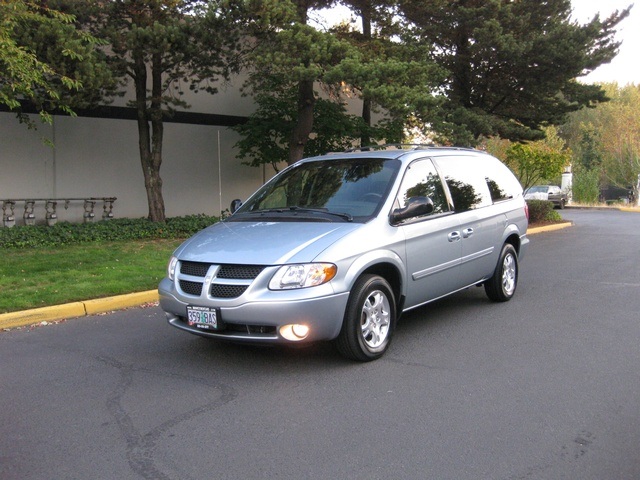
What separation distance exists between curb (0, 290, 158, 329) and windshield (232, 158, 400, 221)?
2443 mm

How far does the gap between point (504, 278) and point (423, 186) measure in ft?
7.45

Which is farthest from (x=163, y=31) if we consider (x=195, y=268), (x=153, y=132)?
(x=195, y=268)

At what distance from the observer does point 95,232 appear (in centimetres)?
1364

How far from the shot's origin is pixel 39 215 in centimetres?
1576

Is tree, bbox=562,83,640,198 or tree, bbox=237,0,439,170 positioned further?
tree, bbox=562,83,640,198

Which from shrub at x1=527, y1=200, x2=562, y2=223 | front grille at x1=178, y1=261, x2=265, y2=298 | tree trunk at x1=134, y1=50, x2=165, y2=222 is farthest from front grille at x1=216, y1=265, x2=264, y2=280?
shrub at x1=527, y1=200, x2=562, y2=223

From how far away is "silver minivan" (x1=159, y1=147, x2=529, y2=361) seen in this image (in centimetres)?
492

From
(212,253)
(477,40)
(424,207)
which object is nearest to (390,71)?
(477,40)

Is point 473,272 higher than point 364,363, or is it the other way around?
point 473,272

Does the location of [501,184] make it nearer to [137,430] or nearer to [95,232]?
[137,430]

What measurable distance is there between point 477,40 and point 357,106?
5425 mm

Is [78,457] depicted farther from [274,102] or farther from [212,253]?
[274,102]

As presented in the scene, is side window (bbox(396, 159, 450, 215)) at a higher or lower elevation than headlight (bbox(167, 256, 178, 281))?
higher

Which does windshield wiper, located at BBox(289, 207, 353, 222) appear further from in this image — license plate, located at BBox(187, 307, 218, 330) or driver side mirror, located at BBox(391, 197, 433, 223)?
license plate, located at BBox(187, 307, 218, 330)
